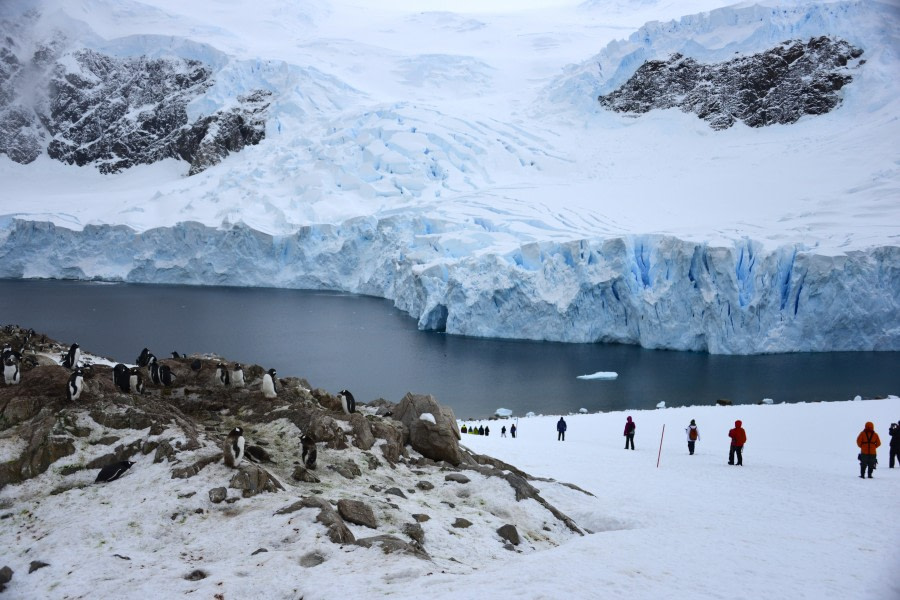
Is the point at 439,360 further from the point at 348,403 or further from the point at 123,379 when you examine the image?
the point at 123,379

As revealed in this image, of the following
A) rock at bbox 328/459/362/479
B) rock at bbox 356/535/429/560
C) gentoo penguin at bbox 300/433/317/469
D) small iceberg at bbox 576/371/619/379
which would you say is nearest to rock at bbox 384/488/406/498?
rock at bbox 328/459/362/479

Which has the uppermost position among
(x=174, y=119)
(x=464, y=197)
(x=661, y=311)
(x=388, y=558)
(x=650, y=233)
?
(x=174, y=119)

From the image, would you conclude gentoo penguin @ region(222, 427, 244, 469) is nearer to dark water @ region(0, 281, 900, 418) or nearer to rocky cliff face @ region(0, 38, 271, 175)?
dark water @ region(0, 281, 900, 418)

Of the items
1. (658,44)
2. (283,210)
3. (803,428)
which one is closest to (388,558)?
(803,428)

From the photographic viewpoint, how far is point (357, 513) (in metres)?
5.92

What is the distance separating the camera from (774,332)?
2964 cm

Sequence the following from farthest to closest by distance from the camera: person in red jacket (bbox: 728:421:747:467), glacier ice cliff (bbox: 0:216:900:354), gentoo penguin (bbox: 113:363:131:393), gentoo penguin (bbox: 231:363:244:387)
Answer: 1. glacier ice cliff (bbox: 0:216:900:354)
2. person in red jacket (bbox: 728:421:747:467)
3. gentoo penguin (bbox: 231:363:244:387)
4. gentoo penguin (bbox: 113:363:131:393)

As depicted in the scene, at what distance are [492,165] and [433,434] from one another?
140 feet

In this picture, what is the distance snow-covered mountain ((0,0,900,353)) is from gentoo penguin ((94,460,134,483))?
2575 centimetres

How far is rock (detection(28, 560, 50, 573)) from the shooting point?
5.18 metres

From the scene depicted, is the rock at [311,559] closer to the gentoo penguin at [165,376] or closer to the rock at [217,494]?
the rock at [217,494]

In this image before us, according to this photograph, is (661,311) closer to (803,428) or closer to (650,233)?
(650,233)

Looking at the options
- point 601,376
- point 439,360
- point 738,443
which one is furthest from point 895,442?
point 439,360

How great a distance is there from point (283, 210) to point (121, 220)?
13.0 m
